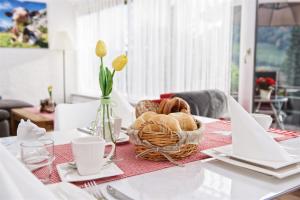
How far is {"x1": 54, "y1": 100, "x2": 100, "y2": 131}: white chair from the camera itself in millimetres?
Answer: 1729

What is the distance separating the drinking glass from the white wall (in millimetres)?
4528

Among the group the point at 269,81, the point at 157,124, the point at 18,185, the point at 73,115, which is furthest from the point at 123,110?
the point at 269,81

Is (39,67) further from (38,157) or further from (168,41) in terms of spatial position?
(38,157)

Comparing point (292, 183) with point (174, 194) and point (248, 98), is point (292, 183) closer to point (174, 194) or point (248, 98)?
point (174, 194)

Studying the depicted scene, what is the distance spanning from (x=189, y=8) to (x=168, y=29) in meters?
0.38

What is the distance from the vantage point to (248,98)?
3.12 meters

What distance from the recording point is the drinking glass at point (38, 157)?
2.85 ft

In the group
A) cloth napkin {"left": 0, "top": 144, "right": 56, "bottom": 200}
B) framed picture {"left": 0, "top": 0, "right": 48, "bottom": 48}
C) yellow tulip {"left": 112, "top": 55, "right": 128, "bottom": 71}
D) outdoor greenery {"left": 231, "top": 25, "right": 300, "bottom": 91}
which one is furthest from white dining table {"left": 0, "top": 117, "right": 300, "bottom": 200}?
framed picture {"left": 0, "top": 0, "right": 48, "bottom": 48}

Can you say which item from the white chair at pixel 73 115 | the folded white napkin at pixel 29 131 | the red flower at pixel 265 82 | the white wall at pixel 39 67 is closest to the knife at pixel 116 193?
the folded white napkin at pixel 29 131

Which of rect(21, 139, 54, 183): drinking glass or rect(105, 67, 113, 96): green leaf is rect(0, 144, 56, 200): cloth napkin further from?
rect(105, 67, 113, 96): green leaf

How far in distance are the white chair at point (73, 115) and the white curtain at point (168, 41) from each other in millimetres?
1650

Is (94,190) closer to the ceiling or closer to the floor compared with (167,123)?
closer to the floor

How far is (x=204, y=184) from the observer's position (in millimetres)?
808

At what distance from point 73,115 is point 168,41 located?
2.09 metres
